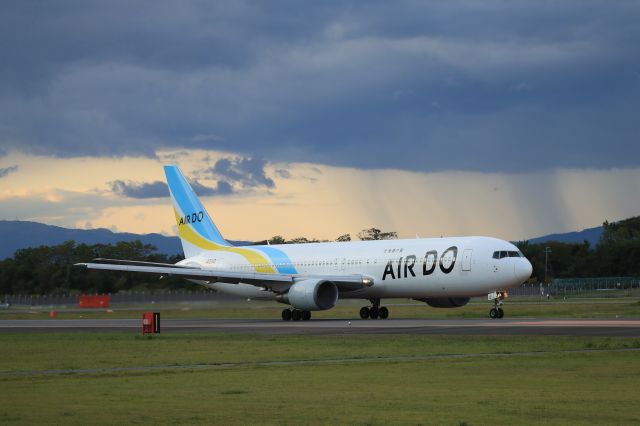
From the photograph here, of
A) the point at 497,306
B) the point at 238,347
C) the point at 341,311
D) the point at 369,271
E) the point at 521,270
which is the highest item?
the point at 369,271

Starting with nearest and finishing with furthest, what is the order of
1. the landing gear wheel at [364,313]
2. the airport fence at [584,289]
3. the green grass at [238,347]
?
the green grass at [238,347] < the landing gear wheel at [364,313] < the airport fence at [584,289]

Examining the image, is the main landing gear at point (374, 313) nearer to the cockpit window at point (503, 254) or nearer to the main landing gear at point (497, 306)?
the main landing gear at point (497, 306)

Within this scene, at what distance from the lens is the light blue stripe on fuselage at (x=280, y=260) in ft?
227

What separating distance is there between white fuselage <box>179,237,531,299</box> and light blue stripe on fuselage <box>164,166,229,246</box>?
9.10m

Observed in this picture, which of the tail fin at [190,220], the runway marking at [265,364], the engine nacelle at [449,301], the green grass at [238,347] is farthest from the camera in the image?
the tail fin at [190,220]

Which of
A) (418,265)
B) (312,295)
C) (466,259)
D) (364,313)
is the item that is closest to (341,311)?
(364,313)

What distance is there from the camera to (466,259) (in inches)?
2301

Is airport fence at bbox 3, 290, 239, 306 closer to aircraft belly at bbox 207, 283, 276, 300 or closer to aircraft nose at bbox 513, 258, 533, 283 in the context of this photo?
aircraft belly at bbox 207, 283, 276, 300

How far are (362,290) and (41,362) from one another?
35.4 metres

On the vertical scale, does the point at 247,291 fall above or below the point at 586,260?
below

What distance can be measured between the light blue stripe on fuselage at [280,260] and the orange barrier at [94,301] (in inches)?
1119

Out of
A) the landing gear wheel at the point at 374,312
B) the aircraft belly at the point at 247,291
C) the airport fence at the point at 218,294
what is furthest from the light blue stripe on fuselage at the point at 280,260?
the airport fence at the point at 218,294

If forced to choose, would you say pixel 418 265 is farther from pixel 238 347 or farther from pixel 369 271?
pixel 238 347

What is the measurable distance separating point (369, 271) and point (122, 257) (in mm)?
90531
